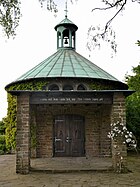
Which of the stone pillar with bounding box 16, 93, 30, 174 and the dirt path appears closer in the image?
the dirt path

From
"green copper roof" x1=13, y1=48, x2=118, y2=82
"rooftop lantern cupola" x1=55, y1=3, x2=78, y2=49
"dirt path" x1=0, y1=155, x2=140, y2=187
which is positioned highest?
"rooftop lantern cupola" x1=55, y1=3, x2=78, y2=49

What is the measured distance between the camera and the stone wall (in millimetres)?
15219

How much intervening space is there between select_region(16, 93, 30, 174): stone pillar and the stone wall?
14.1 feet

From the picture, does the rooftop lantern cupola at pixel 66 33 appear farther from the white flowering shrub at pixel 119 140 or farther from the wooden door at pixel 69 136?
the white flowering shrub at pixel 119 140

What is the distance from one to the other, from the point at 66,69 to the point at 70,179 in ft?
26.3

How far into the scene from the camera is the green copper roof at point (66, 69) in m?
15.4

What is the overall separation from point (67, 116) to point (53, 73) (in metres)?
2.44

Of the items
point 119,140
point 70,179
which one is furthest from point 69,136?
point 70,179

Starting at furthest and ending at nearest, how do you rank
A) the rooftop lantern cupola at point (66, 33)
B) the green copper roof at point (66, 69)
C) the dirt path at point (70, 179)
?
the rooftop lantern cupola at point (66, 33) < the green copper roof at point (66, 69) < the dirt path at point (70, 179)

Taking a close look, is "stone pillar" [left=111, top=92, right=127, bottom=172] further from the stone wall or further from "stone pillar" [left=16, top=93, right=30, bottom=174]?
the stone wall

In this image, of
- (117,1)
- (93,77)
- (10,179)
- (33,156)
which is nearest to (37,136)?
(33,156)

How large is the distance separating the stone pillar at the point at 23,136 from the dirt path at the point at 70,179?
374 millimetres

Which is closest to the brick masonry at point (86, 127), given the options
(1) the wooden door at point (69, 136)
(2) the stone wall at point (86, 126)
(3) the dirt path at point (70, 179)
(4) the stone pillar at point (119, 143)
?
(2) the stone wall at point (86, 126)

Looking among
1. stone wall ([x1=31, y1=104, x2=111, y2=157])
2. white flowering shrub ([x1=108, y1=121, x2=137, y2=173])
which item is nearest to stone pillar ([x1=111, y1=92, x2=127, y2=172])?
white flowering shrub ([x1=108, y1=121, x2=137, y2=173])
